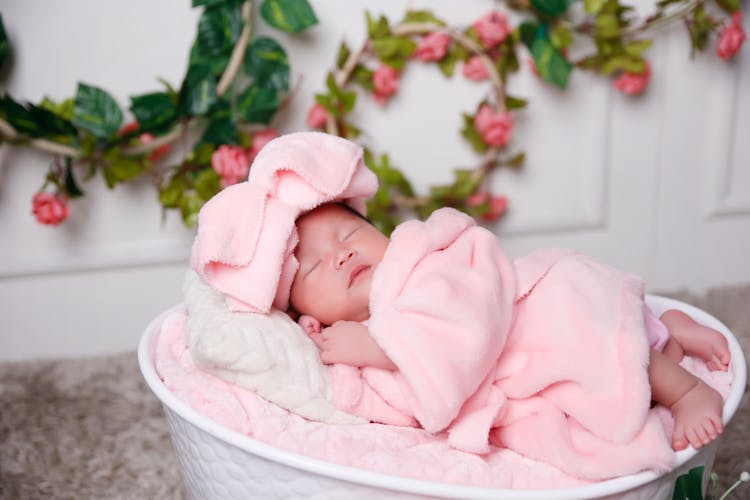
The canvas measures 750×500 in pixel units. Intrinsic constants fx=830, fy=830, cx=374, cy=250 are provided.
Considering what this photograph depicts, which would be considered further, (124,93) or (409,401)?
(124,93)

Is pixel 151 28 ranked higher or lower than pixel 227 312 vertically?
higher

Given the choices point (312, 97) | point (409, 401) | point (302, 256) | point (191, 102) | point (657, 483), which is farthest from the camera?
point (312, 97)

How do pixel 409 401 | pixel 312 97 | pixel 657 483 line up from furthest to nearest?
pixel 312 97 → pixel 409 401 → pixel 657 483

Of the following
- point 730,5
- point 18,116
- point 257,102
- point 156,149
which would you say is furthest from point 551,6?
point 18,116

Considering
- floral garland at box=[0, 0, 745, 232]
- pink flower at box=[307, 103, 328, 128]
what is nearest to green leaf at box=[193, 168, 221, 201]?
floral garland at box=[0, 0, 745, 232]

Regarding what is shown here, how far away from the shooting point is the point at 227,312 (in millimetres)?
1034

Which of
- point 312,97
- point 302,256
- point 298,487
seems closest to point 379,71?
point 312,97

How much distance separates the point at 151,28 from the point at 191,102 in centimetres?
17

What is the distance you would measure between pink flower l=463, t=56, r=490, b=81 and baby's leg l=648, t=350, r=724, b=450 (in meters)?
0.88

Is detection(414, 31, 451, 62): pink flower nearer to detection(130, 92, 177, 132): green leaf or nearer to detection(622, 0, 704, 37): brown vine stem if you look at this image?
detection(622, 0, 704, 37): brown vine stem

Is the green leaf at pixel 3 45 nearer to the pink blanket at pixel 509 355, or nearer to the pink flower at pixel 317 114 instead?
the pink flower at pixel 317 114

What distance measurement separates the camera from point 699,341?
3.47ft

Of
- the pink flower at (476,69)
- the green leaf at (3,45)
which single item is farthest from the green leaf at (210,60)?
the pink flower at (476,69)

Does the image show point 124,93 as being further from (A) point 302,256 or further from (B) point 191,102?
(A) point 302,256
